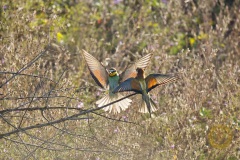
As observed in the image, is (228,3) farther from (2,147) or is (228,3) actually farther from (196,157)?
(2,147)

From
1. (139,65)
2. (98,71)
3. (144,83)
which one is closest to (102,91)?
(98,71)

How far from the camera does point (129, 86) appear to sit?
Answer: 340 cm

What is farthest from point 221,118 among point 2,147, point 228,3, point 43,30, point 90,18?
point 228,3

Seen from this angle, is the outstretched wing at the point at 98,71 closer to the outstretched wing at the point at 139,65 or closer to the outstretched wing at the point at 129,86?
the outstretched wing at the point at 139,65

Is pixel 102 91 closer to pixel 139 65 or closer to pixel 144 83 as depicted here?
pixel 139 65

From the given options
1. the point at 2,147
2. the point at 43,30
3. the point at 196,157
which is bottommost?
the point at 196,157

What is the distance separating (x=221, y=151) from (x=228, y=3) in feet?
12.4

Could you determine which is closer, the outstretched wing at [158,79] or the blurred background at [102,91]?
the outstretched wing at [158,79]

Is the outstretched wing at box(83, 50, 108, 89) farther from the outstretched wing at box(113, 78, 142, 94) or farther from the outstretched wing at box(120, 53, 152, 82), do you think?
the outstretched wing at box(113, 78, 142, 94)

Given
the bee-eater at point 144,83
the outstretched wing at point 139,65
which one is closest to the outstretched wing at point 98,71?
the outstretched wing at point 139,65

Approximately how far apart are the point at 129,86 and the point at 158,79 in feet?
0.50

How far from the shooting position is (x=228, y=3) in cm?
843

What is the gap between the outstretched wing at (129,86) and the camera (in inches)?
133

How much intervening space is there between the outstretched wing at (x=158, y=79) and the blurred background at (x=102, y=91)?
24cm
